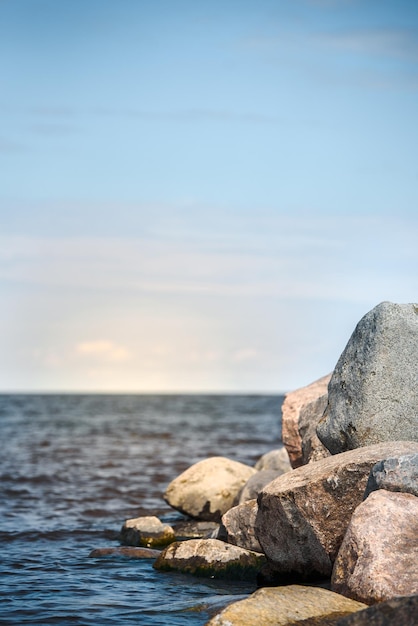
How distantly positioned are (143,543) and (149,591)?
3120mm

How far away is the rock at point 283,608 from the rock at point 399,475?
4.23ft

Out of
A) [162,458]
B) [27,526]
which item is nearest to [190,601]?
[27,526]

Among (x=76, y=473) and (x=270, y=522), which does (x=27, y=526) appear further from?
(x=76, y=473)

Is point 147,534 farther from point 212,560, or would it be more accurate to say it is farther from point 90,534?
point 212,560

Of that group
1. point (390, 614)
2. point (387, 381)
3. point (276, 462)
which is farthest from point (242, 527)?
point (276, 462)

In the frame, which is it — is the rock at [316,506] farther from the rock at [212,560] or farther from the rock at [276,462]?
the rock at [276,462]

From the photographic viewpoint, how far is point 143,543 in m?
13.4

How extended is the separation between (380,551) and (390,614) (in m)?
1.24

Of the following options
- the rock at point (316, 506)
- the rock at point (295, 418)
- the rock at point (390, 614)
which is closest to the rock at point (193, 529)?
the rock at point (295, 418)

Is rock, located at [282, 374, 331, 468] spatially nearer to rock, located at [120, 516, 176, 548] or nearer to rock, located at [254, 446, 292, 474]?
rock, located at [120, 516, 176, 548]

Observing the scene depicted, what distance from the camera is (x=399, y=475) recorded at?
29.0 feet

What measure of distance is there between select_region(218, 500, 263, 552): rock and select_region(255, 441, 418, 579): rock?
1212 millimetres

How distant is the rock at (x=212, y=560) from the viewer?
430 inches

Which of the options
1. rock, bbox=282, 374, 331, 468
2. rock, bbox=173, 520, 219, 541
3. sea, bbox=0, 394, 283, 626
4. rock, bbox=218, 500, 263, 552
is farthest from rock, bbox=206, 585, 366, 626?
rock, bbox=173, 520, 219, 541
